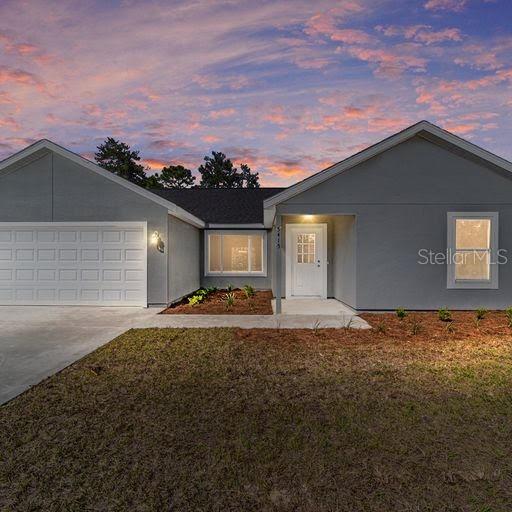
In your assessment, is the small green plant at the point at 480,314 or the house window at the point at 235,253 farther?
the house window at the point at 235,253

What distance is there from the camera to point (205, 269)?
13570 mm

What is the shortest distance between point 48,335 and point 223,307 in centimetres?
440

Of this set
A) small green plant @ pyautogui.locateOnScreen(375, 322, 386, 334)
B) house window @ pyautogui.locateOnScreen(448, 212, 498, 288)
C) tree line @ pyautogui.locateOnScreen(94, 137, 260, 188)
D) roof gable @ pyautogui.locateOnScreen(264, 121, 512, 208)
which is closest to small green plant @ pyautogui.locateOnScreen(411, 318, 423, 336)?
small green plant @ pyautogui.locateOnScreen(375, 322, 386, 334)

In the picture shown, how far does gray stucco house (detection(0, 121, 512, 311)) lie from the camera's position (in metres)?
8.83

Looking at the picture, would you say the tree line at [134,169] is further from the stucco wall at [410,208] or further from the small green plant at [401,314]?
the small green plant at [401,314]

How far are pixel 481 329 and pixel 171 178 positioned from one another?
37225 millimetres

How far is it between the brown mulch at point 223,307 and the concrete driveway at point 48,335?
772 millimetres

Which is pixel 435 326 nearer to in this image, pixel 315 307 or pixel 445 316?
pixel 445 316

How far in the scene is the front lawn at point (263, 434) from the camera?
222 centimetres

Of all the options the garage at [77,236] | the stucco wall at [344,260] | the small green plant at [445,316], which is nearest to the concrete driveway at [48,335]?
the garage at [77,236]

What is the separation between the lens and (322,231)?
35.9 feet

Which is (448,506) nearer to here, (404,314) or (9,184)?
(404,314)

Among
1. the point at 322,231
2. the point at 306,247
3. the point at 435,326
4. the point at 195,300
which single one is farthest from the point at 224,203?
the point at 435,326

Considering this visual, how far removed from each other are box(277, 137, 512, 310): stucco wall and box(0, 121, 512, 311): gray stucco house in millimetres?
26
